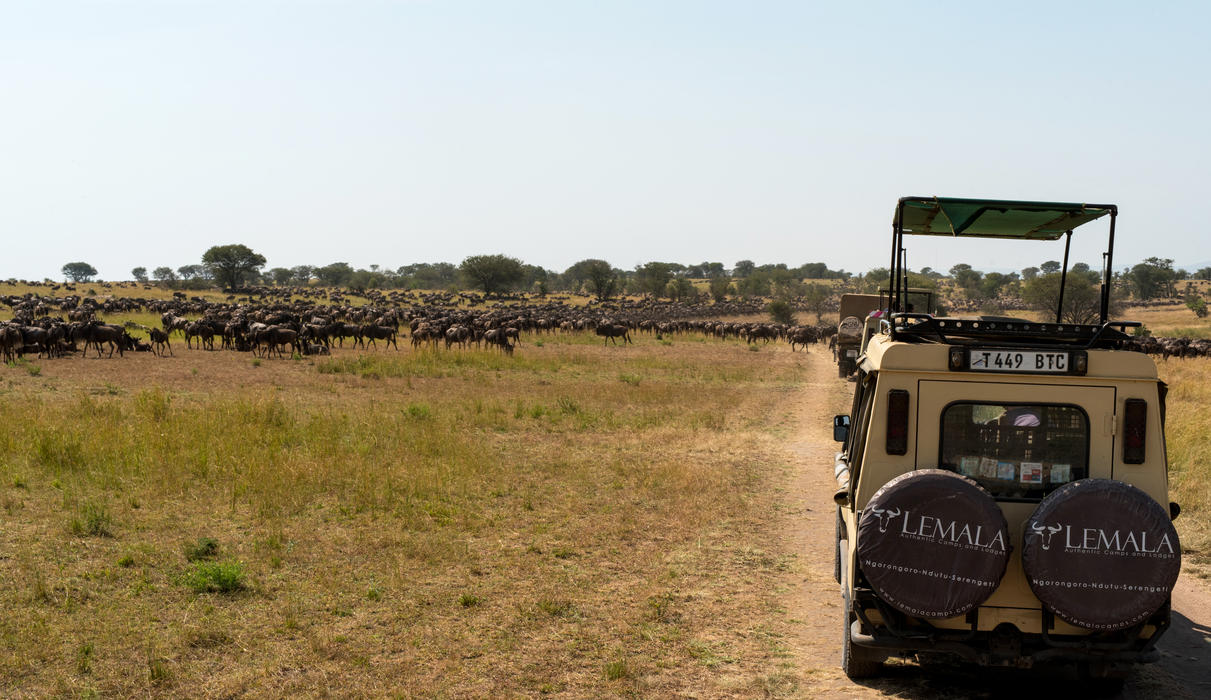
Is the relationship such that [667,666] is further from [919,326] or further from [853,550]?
[919,326]

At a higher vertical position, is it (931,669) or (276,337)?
(276,337)

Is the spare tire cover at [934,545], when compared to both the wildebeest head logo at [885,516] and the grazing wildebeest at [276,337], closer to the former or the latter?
the wildebeest head logo at [885,516]

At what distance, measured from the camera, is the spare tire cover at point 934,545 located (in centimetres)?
488

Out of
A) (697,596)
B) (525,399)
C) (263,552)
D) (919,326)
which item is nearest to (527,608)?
(697,596)

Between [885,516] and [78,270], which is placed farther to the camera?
[78,270]

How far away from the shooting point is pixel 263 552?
358 inches

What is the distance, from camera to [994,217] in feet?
27.1

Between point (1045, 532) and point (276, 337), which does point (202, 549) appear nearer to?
point (1045, 532)

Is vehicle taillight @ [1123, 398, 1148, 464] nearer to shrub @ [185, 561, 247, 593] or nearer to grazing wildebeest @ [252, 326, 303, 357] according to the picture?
shrub @ [185, 561, 247, 593]

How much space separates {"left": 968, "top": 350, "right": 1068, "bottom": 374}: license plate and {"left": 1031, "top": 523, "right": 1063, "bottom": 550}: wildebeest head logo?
961 mm

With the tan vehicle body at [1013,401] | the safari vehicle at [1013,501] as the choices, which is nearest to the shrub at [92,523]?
the safari vehicle at [1013,501]

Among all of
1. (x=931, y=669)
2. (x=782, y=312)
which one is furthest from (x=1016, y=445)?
(x=782, y=312)

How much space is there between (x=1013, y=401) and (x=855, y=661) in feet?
7.15

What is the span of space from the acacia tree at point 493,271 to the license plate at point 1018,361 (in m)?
117
